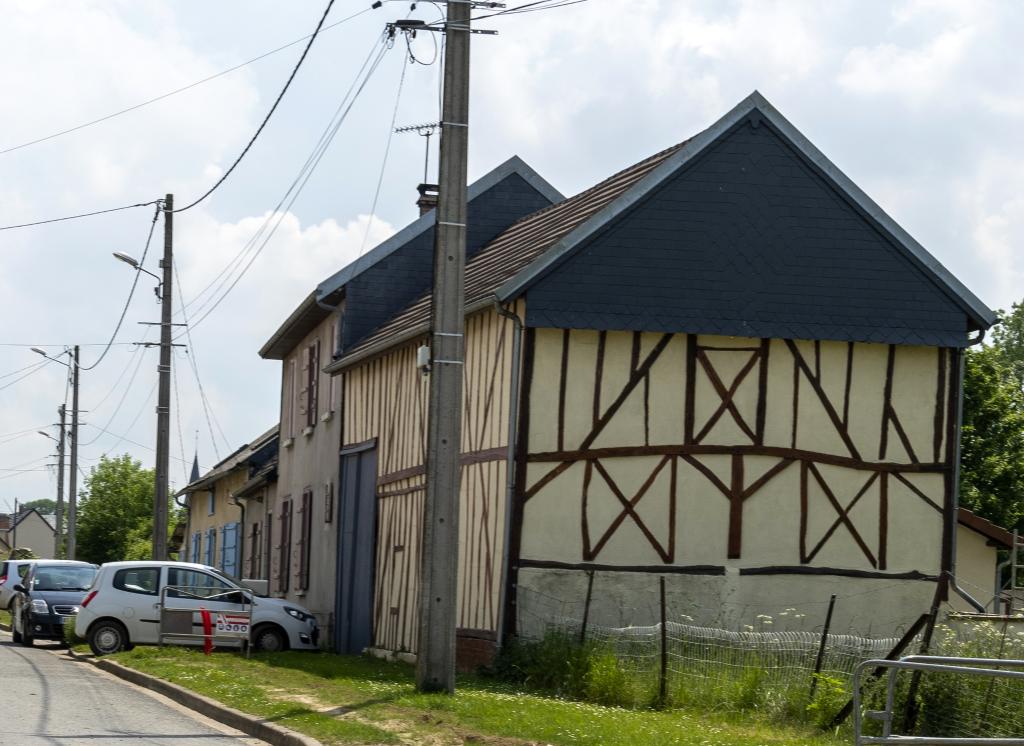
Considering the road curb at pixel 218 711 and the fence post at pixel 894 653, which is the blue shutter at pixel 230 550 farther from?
the fence post at pixel 894 653

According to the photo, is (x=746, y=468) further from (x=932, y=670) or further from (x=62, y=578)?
(x=62, y=578)

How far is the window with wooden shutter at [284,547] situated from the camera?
107 feet

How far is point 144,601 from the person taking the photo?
24266 mm

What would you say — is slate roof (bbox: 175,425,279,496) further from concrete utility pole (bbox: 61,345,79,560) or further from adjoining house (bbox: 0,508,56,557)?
adjoining house (bbox: 0,508,56,557)

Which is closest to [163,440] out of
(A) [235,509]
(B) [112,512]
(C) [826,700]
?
(A) [235,509]

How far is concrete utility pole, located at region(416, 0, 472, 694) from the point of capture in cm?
1458

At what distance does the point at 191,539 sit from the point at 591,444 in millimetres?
35776

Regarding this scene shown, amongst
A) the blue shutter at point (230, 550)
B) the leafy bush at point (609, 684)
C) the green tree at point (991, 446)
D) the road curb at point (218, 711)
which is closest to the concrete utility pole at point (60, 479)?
the blue shutter at point (230, 550)

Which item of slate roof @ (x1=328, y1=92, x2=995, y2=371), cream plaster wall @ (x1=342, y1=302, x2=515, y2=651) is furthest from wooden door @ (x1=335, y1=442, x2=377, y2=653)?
slate roof @ (x1=328, y1=92, x2=995, y2=371)

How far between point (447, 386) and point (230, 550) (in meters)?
28.9

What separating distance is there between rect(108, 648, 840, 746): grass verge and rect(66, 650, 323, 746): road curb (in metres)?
0.14

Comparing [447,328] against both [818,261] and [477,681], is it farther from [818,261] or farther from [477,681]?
[818,261]

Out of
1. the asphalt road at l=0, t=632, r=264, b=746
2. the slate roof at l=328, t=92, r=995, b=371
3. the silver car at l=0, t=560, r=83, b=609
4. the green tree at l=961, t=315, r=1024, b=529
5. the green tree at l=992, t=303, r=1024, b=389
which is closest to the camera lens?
the asphalt road at l=0, t=632, r=264, b=746

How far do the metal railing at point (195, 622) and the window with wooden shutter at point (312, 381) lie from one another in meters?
6.69
